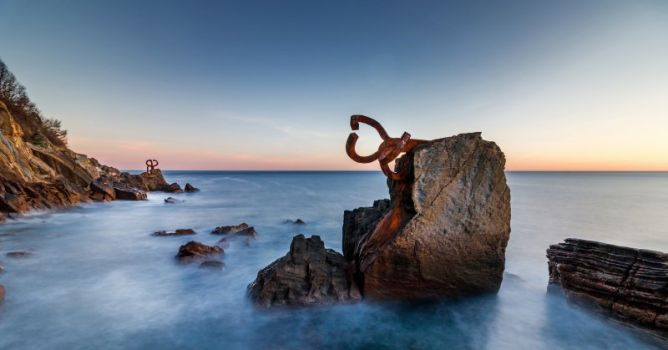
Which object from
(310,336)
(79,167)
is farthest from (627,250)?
(79,167)

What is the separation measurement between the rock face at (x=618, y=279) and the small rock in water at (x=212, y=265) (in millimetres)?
6614

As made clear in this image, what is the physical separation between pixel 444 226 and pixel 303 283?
236cm

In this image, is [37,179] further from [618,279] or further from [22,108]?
[618,279]

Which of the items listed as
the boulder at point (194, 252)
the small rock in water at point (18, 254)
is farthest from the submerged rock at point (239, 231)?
the small rock in water at point (18, 254)

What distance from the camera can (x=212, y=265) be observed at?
684 centimetres

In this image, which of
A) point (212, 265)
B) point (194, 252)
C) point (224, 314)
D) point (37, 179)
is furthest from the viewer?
point (37, 179)

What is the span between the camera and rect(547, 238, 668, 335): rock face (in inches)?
151

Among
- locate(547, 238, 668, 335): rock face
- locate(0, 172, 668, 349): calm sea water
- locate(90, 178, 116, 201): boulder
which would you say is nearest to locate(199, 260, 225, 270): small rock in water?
locate(0, 172, 668, 349): calm sea water

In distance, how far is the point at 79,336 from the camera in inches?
162

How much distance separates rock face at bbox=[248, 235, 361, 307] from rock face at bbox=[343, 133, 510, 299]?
0.36 meters

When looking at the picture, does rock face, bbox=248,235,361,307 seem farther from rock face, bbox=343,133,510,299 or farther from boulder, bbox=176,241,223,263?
boulder, bbox=176,241,223,263

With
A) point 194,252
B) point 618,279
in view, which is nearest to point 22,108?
point 194,252

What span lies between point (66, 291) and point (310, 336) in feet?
16.4

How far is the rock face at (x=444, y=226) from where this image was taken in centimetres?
443
